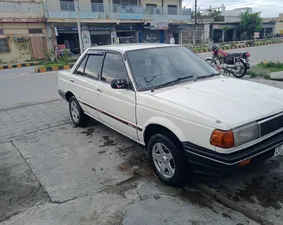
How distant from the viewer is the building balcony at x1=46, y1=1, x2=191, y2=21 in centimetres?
2203

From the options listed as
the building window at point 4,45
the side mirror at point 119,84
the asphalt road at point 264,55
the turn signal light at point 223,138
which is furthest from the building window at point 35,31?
the turn signal light at point 223,138

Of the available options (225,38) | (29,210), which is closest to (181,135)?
(29,210)

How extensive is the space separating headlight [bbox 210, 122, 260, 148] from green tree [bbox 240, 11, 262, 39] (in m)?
42.7

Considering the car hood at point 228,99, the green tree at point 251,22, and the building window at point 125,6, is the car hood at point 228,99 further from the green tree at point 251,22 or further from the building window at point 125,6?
the green tree at point 251,22

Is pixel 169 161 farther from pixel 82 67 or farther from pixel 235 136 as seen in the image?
pixel 82 67

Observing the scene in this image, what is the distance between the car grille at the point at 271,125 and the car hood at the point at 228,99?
0.22 ft

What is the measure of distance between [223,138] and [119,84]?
1.51 meters

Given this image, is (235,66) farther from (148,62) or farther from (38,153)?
(38,153)

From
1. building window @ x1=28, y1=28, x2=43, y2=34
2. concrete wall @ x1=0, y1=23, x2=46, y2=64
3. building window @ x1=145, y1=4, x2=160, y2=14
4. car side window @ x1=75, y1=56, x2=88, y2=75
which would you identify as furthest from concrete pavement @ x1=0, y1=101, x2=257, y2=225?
building window @ x1=145, y1=4, x2=160, y2=14

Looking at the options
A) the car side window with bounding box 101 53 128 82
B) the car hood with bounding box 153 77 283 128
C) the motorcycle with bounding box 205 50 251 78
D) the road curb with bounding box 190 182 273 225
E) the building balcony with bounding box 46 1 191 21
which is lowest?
the road curb with bounding box 190 182 273 225

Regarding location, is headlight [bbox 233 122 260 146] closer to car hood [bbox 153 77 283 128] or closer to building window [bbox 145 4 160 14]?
car hood [bbox 153 77 283 128]

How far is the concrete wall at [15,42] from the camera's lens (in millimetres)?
20359

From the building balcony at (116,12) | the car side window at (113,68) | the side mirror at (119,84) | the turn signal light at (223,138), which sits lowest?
the turn signal light at (223,138)

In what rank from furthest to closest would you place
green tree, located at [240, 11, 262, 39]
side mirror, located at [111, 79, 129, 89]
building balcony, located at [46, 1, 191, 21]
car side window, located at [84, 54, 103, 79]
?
green tree, located at [240, 11, 262, 39] < building balcony, located at [46, 1, 191, 21] < car side window, located at [84, 54, 103, 79] < side mirror, located at [111, 79, 129, 89]
